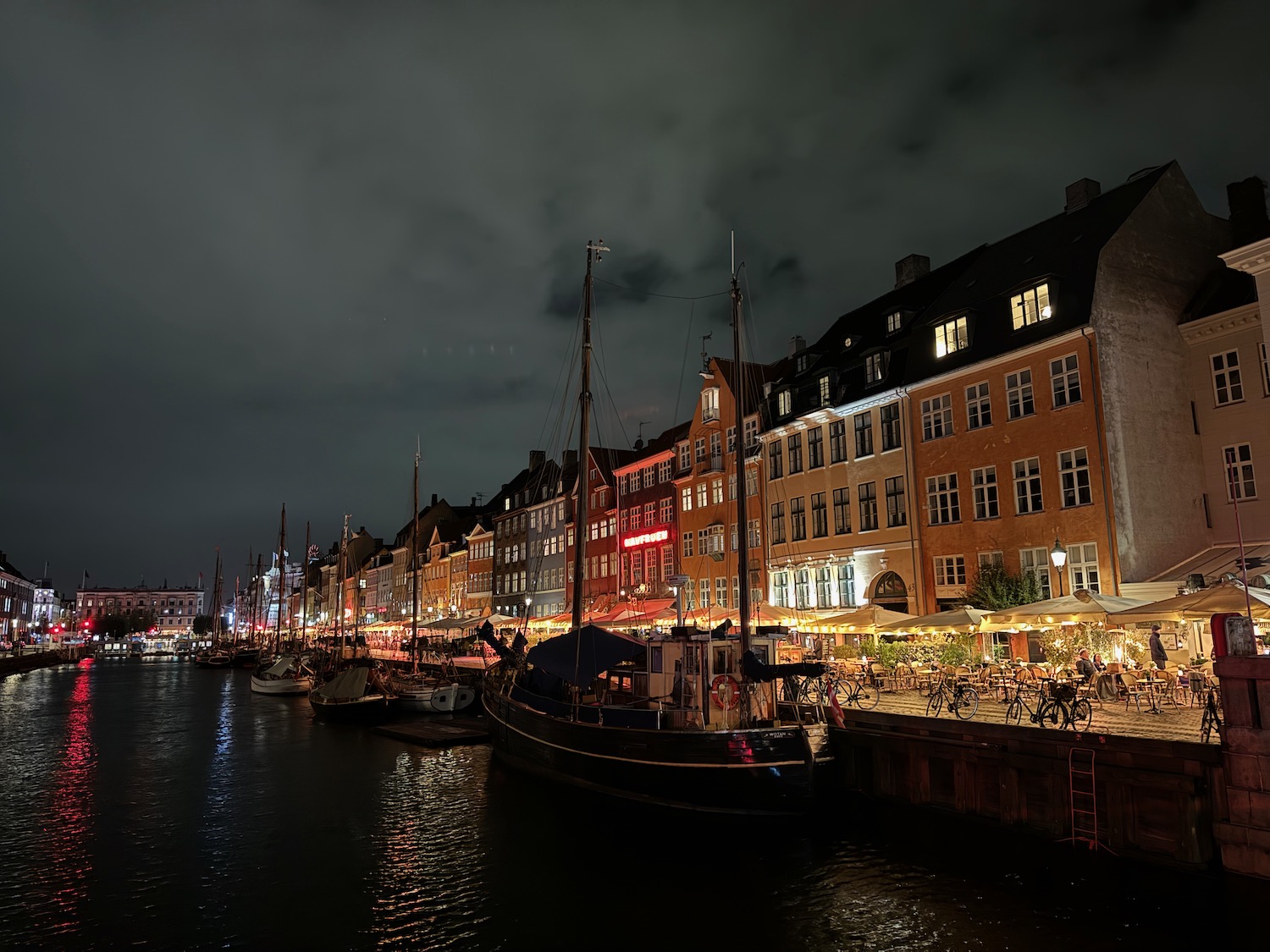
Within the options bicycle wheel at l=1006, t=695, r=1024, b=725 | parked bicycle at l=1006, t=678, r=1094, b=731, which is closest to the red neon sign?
bicycle wheel at l=1006, t=695, r=1024, b=725

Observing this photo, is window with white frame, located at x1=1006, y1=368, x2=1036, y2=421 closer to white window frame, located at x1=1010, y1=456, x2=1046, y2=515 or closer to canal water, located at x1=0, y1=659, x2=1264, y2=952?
white window frame, located at x1=1010, y1=456, x2=1046, y2=515

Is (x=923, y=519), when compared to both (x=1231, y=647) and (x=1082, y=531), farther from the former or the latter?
(x=1231, y=647)

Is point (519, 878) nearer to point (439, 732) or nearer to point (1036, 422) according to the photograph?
point (439, 732)

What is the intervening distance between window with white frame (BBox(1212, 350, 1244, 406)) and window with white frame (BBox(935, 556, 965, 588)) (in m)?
10.2

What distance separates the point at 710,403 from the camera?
170ft

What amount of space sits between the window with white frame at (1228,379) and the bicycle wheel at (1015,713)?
610 inches

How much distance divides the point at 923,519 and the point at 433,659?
4044 cm

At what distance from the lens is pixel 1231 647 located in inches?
603

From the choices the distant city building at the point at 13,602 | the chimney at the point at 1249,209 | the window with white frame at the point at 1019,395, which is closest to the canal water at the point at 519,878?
the window with white frame at the point at 1019,395

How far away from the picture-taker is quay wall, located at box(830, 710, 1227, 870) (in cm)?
1523

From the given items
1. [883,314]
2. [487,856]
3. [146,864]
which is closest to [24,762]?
[146,864]

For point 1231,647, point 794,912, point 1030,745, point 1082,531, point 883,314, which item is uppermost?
point 883,314

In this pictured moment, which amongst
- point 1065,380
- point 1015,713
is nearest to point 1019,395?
point 1065,380

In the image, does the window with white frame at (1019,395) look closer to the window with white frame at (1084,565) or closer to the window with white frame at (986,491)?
the window with white frame at (986,491)
